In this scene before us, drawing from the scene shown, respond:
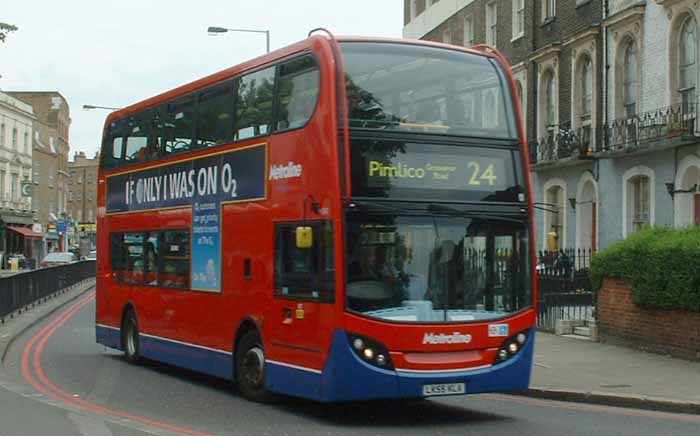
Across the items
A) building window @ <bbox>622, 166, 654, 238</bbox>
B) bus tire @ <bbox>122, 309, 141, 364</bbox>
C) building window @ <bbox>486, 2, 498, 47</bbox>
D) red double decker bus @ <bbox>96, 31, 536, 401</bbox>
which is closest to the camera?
red double decker bus @ <bbox>96, 31, 536, 401</bbox>

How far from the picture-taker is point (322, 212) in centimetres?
1092

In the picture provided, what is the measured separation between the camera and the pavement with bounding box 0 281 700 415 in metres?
12.7

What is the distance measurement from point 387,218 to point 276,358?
226 centimetres

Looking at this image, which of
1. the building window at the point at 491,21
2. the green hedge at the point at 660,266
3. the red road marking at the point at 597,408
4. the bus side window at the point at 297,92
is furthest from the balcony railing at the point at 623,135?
the bus side window at the point at 297,92

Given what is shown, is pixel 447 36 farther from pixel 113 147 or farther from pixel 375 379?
pixel 375 379

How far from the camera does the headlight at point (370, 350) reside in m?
10.6

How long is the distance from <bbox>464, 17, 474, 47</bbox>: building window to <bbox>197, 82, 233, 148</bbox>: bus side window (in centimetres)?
2664

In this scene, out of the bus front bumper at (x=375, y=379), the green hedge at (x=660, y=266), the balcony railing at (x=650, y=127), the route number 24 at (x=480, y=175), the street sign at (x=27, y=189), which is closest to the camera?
the bus front bumper at (x=375, y=379)

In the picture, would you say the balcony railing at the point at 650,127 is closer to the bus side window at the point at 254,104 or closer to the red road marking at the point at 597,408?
the red road marking at the point at 597,408

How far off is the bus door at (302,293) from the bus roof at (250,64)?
200 centimetres

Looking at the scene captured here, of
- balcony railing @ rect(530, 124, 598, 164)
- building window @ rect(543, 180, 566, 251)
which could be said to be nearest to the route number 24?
balcony railing @ rect(530, 124, 598, 164)

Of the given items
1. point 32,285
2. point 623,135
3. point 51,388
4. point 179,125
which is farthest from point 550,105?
point 51,388

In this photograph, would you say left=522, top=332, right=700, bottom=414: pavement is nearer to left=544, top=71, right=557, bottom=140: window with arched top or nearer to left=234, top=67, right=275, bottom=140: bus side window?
left=234, top=67, right=275, bottom=140: bus side window

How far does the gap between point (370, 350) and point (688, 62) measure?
55.7ft
